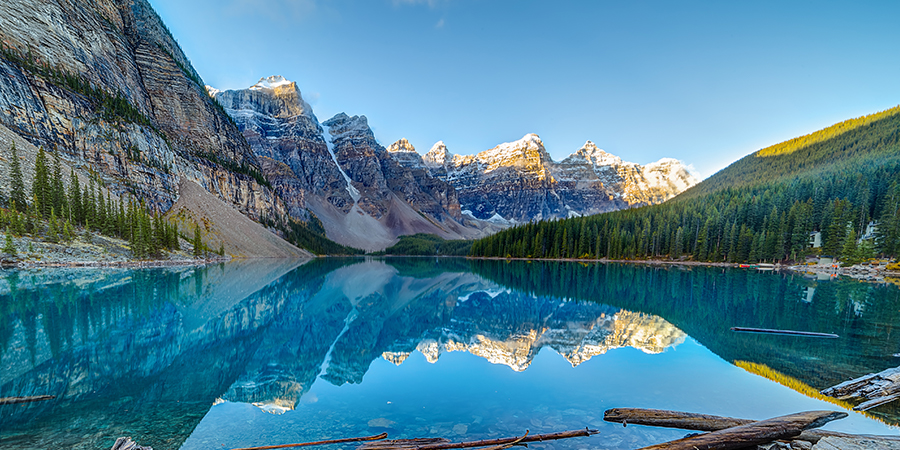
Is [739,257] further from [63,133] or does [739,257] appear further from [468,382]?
[63,133]

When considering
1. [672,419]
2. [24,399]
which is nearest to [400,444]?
[672,419]

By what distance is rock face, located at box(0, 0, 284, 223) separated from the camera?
66938 mm

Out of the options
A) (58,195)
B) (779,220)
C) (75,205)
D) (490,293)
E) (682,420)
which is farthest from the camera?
(779,220)

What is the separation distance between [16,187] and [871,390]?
78399 millimetres

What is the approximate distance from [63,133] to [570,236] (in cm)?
11040

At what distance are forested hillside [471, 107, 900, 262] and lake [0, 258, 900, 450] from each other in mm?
57050

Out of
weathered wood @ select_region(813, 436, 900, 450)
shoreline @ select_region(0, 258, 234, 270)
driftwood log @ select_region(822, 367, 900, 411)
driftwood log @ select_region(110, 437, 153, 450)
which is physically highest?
weathered wood @ select_region(813, 436, 900, 450)

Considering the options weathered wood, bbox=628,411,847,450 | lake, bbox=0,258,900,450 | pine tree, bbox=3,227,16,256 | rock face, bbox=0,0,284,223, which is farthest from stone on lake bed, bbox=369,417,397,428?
rock face, bbox=0,0,284,223

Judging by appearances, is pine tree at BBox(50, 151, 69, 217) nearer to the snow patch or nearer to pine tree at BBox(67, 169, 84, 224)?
pine tree at BBox(67, 169, 84, 224)

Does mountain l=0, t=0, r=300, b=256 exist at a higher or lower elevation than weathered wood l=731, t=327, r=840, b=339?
higher

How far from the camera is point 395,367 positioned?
12.8 meters

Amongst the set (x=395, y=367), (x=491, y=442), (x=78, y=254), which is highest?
(x=491, y=442)

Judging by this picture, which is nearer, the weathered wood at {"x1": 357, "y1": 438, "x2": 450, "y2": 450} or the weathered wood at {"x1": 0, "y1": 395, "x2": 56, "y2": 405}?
the weathered wood at {"x1": 357, "y1": 438, "x2": 450, "y2": 450}

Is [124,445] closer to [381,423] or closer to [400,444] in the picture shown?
[400,444]
